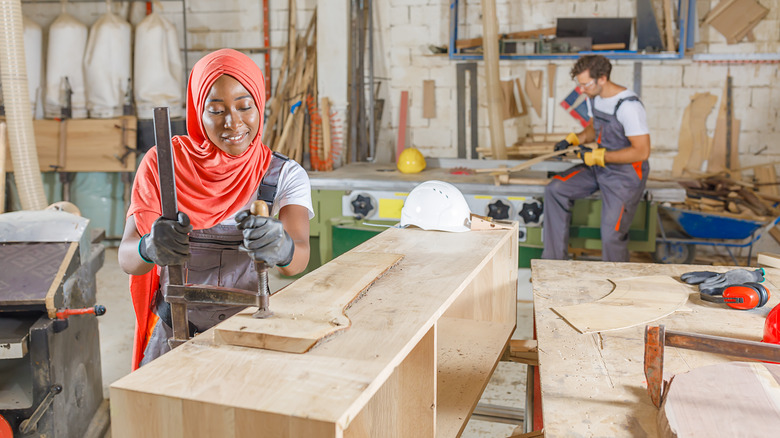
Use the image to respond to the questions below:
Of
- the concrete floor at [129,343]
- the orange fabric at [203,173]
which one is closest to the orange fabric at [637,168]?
the concrete floor at [129,343]

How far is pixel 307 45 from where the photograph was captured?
614cm

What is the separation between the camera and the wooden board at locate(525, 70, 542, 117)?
591cm

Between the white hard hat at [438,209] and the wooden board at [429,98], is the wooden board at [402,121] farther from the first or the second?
the white hard hat at [438,209]

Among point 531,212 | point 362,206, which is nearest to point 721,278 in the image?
point 531,212

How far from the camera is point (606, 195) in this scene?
14.6ft

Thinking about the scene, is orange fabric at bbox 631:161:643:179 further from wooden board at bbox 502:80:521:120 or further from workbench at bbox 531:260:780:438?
workbench at bbox 531:260:780:438

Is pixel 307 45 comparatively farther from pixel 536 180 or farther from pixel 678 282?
pixel 678 282

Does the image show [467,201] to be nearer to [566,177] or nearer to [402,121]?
[566,177]

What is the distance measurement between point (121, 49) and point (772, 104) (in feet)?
18.8

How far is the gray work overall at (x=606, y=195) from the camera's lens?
440 centimetres

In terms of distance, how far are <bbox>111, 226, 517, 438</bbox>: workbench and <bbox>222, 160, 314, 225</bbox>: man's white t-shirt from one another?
0.82 feet

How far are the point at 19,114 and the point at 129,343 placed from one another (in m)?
1.52

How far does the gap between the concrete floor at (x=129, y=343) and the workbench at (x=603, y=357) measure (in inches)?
41.0

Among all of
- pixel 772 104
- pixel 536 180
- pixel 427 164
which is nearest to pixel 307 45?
pixel 427 164
